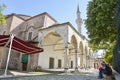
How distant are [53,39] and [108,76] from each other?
50.7 feet

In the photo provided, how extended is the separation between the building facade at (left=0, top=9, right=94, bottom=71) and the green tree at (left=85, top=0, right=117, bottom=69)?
2.76 metres

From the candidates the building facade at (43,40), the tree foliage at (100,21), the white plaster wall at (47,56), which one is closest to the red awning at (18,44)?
the building facade at (43,40)

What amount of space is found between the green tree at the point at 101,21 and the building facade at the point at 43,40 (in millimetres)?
2760

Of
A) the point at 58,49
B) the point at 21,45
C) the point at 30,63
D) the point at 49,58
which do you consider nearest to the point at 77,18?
the point at 58,49

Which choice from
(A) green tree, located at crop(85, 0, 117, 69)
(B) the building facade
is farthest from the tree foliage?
(B) the building facade

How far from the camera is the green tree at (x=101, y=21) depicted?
13.8 meters

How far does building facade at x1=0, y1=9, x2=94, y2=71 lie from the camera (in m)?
17.9

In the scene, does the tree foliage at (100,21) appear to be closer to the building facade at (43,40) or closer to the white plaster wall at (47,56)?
the building facade at (43,40)

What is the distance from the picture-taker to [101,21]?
13.8m

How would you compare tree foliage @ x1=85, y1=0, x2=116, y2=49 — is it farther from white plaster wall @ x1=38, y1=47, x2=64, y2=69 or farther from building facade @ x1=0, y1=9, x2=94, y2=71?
white plaster wall @ x1=38, y1=47, x2=64, y2=69

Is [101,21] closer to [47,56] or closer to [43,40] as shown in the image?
[43,40]

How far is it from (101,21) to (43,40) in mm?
8373

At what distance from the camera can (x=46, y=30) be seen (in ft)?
62.8

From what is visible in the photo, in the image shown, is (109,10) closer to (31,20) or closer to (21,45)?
(21,45)
